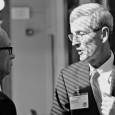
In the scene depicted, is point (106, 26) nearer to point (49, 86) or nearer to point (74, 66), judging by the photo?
point (74, 66)

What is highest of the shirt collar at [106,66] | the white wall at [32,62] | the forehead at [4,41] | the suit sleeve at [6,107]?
the forehead at [4,41]

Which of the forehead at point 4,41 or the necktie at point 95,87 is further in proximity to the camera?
the necktie at point 95,87

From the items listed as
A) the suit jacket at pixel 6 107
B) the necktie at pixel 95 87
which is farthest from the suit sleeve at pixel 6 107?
the necktie at pixel 95 87

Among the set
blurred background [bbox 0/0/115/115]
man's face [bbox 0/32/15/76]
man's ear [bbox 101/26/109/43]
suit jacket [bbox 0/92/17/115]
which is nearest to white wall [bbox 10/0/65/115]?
blurred background [bbox 0/0/115/115]

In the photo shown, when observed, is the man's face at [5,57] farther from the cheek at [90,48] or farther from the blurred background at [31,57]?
the blurred background at [31,57]

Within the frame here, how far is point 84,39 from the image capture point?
2434 mm

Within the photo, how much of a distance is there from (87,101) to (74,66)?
24cm

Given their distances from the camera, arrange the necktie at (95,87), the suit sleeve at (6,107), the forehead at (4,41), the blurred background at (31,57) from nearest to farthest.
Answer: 1. the suit sleeve at (6,107)
2. the forehead at (4,41)
3. the necktie at (95,87)
4. the blurred background at (31,57)

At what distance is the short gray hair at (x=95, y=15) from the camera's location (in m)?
2.41

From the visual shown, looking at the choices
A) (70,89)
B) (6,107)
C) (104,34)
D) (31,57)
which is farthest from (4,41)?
(31,57)

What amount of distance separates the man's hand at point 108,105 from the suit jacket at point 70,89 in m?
0.14

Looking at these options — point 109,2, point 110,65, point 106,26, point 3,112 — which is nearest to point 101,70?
point 110,65

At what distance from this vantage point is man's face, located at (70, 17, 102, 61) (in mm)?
2412

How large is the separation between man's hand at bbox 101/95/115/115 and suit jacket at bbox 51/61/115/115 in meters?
0.14
